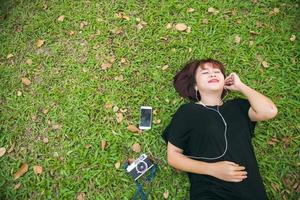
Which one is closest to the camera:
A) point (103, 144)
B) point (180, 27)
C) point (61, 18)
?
point (103, 144)

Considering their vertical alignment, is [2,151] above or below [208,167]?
below

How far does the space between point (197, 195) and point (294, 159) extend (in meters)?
1.44

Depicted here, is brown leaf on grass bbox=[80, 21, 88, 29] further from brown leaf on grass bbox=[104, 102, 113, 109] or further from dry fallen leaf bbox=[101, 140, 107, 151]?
dry fallen leaf bbox=[101, 140, 107, 151]

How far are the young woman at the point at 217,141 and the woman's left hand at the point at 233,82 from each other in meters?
0.01

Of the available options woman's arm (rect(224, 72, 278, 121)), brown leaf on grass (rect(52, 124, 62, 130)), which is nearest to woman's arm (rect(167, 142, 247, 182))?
woman's arm (rect(224, 72, 278, 121))

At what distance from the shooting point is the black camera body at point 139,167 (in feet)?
12.6

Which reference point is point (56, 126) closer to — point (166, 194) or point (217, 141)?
point (166, 194)

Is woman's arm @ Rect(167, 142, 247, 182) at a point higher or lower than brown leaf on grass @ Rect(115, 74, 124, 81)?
lower

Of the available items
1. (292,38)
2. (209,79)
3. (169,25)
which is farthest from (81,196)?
(292,38)

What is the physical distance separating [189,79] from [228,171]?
4.38 feet

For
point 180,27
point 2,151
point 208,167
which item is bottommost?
point 2,151

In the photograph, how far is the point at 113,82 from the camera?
4.48 m

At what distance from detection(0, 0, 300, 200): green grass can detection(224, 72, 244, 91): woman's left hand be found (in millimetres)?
612

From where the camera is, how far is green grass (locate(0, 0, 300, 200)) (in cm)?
390
